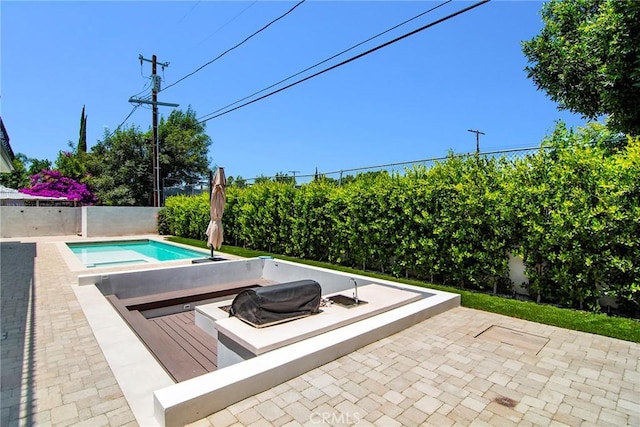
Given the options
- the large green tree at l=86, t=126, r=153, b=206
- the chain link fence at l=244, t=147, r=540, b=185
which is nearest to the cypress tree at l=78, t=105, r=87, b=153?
the large green tree at l=86, t=126, r=153, b=206

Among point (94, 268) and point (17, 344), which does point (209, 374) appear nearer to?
point (17, 344)

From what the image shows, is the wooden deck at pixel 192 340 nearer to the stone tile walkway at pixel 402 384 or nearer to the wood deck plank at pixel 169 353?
the wood deck plank at pixel 169 353

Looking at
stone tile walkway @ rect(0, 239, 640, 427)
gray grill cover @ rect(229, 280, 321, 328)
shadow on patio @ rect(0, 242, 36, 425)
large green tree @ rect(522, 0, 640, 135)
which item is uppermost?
large green tree @ rect(522, 0, 640, 135)

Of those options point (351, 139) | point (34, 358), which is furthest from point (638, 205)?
point (351, 139)

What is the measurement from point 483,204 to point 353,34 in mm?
5255

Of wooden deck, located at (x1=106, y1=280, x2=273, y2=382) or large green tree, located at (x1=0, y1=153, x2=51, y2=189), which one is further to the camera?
large green tree, located at (x1=0, y1=153, x2=51, y2=189)

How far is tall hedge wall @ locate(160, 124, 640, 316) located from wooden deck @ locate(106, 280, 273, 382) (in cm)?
361

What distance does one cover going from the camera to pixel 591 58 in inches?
351

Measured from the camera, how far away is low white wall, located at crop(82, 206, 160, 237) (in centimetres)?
1861

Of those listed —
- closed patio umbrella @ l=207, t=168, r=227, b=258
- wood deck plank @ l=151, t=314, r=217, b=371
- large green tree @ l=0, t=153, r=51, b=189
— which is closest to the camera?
wood deck plank @ l=151, t=314, r=217, b=371

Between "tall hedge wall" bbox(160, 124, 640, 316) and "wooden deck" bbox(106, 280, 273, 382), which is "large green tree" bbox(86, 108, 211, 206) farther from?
"wooden deck" bbox(106, 280, 273, 382)

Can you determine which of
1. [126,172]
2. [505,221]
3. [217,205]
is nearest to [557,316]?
[505,221]

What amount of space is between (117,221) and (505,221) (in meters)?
19.8

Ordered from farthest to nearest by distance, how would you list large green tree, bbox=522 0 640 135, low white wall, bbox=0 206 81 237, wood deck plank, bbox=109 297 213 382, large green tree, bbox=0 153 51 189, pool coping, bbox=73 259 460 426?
large green tree, bbox=0 153 51 189, low white wall, bbox=0 206 81 237, large green tree, bbox=522 0 640 135, wood deck plank, bbox=109 297 213 382, pool coping, bbox=73 259 460 426
